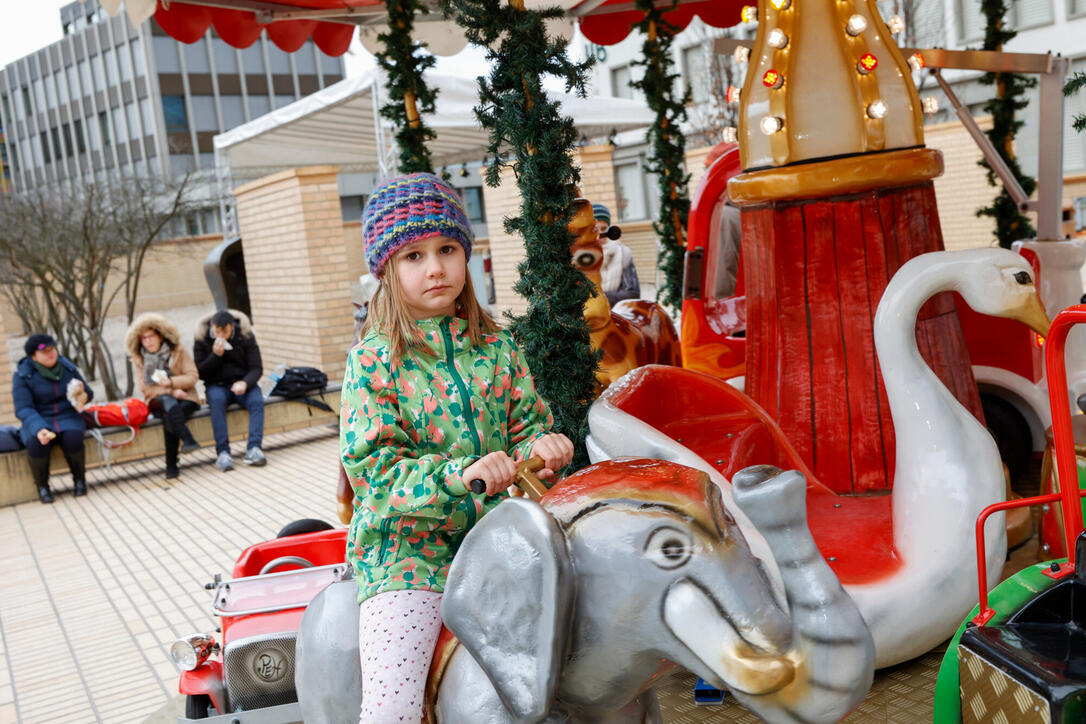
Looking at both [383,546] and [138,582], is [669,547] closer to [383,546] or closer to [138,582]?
[383,546]

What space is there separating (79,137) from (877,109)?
52.5m

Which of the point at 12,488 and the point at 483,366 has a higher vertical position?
the point at 483,366

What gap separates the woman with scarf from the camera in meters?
8.90

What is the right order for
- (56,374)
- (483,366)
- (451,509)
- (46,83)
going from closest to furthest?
(451,509) → (483,366) → (56,374) → (46,83)

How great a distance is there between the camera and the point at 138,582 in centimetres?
592

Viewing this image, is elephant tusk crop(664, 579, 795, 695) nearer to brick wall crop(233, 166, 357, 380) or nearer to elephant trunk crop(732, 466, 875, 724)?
elephant trunk crop(732, 466, 875, 724)

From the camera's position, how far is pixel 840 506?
295 cm

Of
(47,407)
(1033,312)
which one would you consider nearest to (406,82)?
(1033,312)

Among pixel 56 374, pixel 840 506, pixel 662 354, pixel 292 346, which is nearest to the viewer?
pixel 840 506

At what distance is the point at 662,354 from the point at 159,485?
5836 millimetres

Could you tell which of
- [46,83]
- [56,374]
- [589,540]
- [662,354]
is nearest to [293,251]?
[56,374]

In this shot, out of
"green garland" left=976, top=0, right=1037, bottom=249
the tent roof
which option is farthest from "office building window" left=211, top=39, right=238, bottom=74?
"green garland" left=976, top=0, right=1037, bottom=249

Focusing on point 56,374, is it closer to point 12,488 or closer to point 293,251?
point 12,488

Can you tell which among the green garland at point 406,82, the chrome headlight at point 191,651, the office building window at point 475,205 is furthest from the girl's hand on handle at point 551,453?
the office building window at point 475,205
